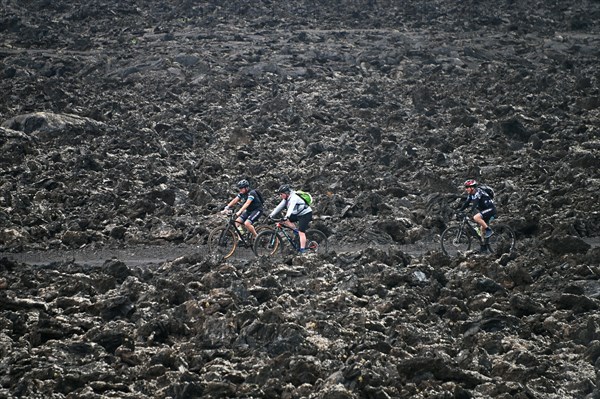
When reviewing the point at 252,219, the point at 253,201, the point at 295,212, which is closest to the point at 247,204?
the point at 253,201

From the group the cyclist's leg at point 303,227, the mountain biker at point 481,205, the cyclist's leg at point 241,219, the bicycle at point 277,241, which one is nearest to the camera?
the mountain biker at point 481,205

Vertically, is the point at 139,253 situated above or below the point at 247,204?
below

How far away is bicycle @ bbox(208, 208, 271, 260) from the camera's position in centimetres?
2270

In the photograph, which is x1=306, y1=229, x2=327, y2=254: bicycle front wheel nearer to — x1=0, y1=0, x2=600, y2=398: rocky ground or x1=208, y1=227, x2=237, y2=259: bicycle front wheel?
x1=0, y1=0, x2=600, y2=398: rocky ground

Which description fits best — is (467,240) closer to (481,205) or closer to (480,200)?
(481,205)

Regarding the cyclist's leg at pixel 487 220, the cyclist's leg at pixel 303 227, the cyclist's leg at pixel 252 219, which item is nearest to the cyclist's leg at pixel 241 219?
the cyclist's leg at pixel 252 219

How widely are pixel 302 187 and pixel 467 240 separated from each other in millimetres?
10727

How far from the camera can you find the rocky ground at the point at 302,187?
48.8 feet

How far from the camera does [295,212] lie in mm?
Answer: 22234

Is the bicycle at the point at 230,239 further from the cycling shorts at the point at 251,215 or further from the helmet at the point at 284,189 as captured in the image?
the helmet at the point at 284,189

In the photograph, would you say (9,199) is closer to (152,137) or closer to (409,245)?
(152,137)

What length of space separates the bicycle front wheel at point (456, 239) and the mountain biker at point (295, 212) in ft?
12.8

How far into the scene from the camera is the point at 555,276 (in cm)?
1922

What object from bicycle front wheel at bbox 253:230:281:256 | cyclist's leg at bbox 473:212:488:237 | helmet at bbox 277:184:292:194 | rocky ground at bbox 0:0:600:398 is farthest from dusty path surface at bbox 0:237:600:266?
helmet at bbox 277:184:292:194
